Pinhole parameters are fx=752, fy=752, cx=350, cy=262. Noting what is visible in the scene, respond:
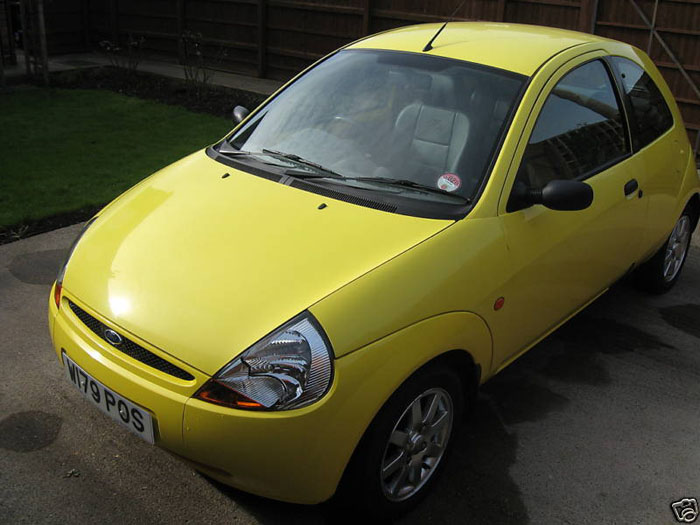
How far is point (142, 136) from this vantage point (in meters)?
8.57

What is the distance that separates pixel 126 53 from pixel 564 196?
1204cm

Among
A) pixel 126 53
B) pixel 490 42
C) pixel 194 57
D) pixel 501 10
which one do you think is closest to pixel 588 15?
pixel 501 10

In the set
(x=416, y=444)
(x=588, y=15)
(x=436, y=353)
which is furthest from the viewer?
(x=588, y=15)

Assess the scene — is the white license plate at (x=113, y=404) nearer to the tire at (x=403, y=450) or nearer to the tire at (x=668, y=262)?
the tire at (x=403, y=450)

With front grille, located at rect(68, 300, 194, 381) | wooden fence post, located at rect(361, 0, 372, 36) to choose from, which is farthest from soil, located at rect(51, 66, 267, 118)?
front grille, located at rect(68, 300, 194, 381)

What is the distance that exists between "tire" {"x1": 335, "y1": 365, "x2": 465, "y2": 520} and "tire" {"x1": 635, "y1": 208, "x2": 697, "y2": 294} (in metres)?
2.41

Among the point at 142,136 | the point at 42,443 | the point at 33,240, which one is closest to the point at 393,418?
the point at 42,443

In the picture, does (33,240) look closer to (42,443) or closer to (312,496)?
(42,443)

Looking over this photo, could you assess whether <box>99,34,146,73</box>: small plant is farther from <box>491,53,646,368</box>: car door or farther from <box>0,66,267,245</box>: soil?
<box>491,53,646,368</box>: car door

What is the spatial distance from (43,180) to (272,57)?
593 cm

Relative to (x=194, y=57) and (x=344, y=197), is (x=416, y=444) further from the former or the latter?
(x=194, y=57)

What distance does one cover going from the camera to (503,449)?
3385mm

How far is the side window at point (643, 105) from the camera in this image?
4184 mm

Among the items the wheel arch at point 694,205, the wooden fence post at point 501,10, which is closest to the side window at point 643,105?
the wheel arch at point 694,205
